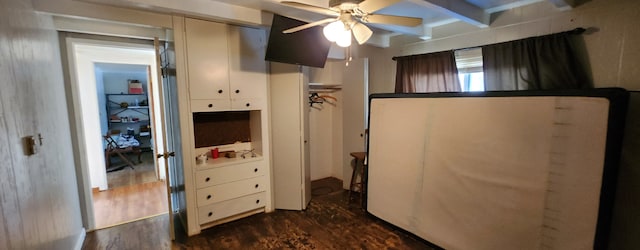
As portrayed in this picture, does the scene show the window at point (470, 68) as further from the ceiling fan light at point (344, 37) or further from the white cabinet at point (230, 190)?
the white cabinet at point (230, 190)

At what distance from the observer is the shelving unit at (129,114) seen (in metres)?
6.78

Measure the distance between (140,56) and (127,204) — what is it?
2151mm

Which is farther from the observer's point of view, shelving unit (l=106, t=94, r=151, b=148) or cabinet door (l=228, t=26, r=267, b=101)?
shelving unit (l=106, t=94, r=151, b=148)

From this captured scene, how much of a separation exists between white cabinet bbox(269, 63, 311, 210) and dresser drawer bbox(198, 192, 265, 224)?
255mm

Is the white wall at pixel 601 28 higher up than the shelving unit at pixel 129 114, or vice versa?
the white wall at pixel 601 28

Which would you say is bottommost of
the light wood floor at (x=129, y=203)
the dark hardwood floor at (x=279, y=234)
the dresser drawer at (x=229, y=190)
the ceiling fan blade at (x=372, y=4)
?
the dark hardwood floor at (x=279, y=234)

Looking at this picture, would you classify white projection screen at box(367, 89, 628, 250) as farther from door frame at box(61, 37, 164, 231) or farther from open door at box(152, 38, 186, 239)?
door frame at box(61, 37, 164, 231)

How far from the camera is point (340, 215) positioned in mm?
3105

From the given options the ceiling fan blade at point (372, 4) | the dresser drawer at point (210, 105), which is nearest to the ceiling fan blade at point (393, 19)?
the ceiling fan blade at point (372, 4)

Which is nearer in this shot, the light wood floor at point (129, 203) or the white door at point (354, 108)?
the light wood floor at point (129, 203)

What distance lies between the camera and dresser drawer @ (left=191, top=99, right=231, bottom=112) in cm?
258

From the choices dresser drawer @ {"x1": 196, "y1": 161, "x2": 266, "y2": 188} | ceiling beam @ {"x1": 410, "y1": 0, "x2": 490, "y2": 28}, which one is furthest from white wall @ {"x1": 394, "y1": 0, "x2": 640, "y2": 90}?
dresser drawer @ {"x1": 196, "y1": 161, "x2": 266, "y2": 188}

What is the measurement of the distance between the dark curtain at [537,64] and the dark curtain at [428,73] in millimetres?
361

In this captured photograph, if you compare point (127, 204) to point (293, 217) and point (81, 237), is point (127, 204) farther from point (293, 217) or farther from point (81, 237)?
point (293, 217)
